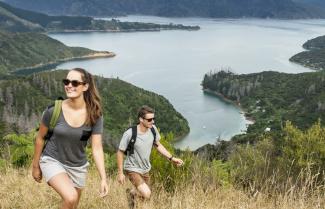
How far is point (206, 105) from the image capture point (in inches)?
6599

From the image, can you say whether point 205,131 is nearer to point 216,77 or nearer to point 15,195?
point 216,77

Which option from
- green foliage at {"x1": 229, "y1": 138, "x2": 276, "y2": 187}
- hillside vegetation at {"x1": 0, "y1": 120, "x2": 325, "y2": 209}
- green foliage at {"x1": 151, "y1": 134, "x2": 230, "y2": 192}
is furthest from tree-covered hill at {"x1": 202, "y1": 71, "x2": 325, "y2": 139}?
hillside vegetation at {"x1": 0, "y1": 120, "x2": 325, "y2": 209}

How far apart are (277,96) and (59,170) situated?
17721 centimetres

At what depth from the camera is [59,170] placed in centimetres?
571

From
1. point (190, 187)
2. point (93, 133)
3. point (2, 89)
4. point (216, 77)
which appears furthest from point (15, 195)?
point (216, 77)

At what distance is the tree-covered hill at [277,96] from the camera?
13759 cm

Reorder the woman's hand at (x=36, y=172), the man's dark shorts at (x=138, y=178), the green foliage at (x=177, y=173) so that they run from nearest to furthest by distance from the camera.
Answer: the woman's hand at (x=36, y=172), the man's dark shorts at (x=138, y=178), the green foliage at (x=177, y=173)

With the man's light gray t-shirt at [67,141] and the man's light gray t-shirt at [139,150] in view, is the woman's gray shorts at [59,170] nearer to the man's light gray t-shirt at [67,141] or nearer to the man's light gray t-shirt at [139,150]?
the man's light gray t-shirt at [67,141]

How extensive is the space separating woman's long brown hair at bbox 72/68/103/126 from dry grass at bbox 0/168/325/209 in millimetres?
1515

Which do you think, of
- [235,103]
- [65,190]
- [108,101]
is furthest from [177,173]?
[235,103]

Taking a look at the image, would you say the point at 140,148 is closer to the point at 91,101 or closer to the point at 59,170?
the point at 91,101

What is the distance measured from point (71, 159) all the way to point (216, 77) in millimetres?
195838

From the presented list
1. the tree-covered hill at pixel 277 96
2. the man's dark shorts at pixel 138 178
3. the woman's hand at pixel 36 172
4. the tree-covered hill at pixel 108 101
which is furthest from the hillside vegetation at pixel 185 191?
the tree-covered hill at pixel 277 96

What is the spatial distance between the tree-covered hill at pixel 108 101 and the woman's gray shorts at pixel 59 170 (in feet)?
389
